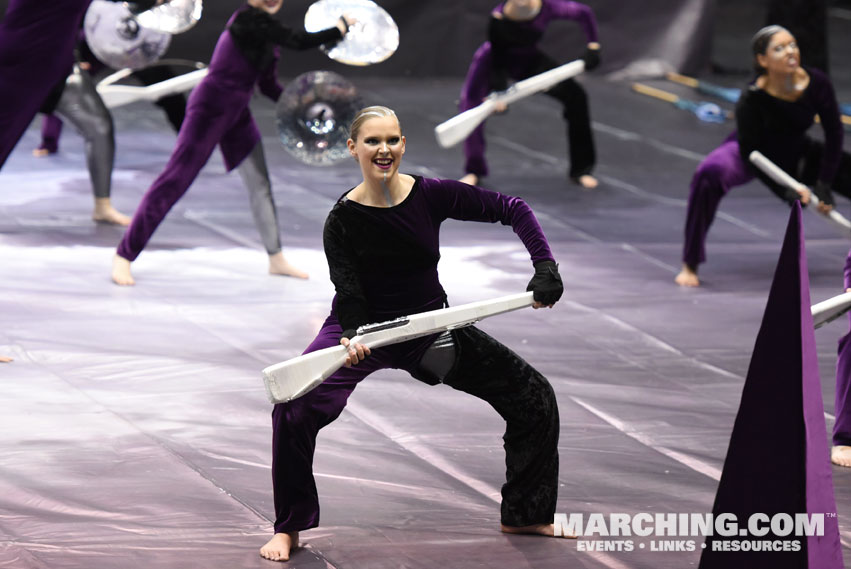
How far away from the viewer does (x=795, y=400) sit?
119 inches

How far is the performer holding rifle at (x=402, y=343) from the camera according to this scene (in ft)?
11.4

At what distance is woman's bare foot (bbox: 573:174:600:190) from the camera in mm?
8727

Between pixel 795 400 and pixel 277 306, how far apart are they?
3278 millimetres

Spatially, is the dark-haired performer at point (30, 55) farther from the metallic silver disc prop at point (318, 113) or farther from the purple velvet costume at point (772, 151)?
the purple velvet costume at point (772, 151)

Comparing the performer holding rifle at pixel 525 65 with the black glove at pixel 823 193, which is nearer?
the black glove at pixel 823 193

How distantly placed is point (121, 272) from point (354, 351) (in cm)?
305

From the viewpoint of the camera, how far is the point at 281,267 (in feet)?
21.3

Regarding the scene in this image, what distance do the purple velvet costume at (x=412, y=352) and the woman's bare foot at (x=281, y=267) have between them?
284 cm

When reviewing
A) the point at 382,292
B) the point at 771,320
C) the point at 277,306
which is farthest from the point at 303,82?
the point at 771,320

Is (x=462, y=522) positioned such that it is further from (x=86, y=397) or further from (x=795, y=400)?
(x=86, y=397)

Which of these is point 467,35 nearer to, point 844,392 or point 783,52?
point 783,52

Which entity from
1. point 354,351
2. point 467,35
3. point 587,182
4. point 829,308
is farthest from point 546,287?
point 467,35

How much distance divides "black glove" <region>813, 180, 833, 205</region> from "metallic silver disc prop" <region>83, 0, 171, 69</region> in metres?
3.21

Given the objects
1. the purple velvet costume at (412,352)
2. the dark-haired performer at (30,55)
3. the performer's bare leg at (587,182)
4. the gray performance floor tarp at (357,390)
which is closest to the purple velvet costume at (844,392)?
the gray performance floor tarp at (357,390)
